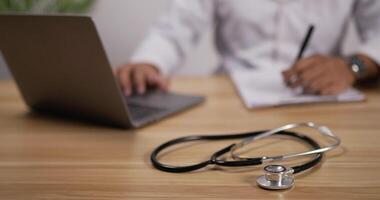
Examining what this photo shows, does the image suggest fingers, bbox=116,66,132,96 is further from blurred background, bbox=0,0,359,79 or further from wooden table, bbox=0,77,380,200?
blurred background, bbox=0,0,359,79

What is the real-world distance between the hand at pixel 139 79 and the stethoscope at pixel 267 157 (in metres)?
0.35

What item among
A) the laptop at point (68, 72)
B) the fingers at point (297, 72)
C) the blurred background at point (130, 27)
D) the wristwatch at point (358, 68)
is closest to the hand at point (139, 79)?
the laptop at point (68, 72)

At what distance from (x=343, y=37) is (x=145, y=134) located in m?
0.93

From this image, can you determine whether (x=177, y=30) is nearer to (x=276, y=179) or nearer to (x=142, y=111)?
(x=142, y=111)

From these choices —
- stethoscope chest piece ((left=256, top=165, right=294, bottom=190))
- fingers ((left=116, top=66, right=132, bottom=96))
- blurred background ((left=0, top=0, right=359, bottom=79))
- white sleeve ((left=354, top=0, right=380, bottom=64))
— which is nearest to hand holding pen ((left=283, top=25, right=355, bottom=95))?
white sleeve ((left=354, top=0, right=380, bottom=64))

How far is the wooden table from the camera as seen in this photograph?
524 millimetres

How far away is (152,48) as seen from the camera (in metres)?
1.28

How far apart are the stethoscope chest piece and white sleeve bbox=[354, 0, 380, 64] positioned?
2.44 feet

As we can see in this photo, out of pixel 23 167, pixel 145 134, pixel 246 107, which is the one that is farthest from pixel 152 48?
pixel 23 167

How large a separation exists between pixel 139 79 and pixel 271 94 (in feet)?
0.96

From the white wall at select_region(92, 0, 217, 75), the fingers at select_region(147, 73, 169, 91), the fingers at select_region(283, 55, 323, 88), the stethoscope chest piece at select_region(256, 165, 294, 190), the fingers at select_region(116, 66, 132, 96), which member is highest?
the stethoscope chest piece at select_region(256, 165, 294, 190)

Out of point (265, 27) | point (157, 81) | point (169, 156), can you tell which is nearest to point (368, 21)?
point (265, 27)

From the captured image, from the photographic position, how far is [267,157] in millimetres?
584

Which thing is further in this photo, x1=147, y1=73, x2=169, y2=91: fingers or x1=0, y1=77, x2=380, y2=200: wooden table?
x1=147, y1=73, x2=169, y2=91: fingers
